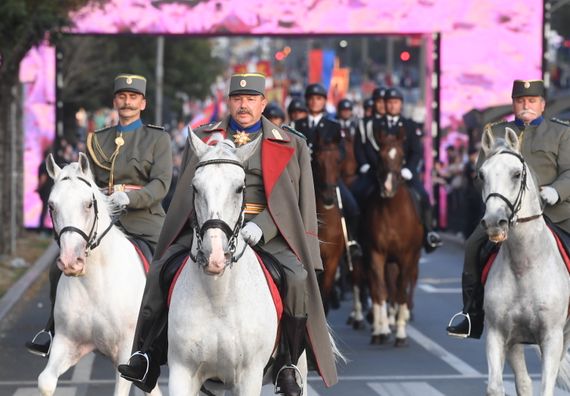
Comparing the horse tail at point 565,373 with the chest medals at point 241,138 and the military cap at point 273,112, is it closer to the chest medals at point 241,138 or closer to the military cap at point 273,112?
the chest medals at point 241,138

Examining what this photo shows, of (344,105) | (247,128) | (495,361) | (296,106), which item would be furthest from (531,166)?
(344,105)

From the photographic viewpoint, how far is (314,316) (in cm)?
929

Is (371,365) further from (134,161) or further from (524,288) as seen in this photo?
(524,288)

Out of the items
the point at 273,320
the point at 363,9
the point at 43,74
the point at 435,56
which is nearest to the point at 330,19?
the point at 363,9

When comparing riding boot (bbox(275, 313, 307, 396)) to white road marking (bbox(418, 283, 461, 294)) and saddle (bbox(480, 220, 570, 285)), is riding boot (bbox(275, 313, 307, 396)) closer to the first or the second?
saddle (bbox(480, 220, 570, 285))

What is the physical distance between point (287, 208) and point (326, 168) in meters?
6.79

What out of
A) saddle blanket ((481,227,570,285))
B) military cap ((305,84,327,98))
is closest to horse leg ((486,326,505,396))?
saddle blanket ((481,227,570,285))

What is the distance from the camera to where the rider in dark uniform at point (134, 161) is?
11.3 m

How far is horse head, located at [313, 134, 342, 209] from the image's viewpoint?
51.7 ft

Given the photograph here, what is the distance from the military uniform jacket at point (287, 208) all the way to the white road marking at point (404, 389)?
11.5ft

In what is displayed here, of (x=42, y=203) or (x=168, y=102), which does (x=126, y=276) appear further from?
(x=168, y=102)

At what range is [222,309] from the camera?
810 centimetres

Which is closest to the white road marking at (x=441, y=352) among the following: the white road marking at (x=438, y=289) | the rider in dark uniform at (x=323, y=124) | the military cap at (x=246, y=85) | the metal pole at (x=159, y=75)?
the rider in dark uniform at (x=323, y=124)

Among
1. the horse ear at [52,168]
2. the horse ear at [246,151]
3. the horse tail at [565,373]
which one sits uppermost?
the horse ear at [246,151]
